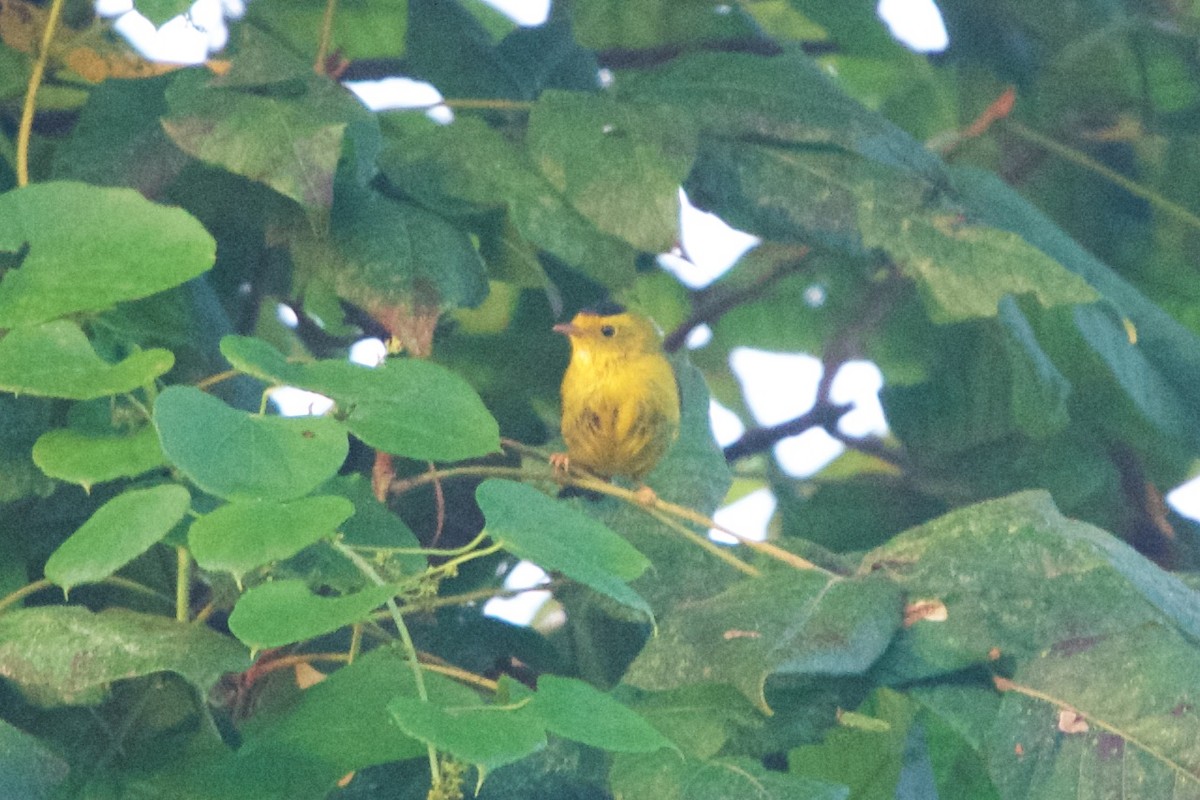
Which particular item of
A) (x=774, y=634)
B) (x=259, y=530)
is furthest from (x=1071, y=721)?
(x=259, y=530)

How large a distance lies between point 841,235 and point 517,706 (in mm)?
878

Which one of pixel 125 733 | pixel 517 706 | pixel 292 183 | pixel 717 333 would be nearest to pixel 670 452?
pixel 717 333

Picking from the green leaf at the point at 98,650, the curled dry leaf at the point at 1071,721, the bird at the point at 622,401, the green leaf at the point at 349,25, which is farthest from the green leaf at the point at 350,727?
the bird at the point at 622,401

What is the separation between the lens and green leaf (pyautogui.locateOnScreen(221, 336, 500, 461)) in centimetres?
113

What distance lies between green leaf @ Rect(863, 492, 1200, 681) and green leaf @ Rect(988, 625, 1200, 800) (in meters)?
0.02

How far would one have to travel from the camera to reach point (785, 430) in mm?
2164

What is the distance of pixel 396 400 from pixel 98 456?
0.23m

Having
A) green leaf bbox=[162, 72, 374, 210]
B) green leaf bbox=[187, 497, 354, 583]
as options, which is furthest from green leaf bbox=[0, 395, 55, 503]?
green leaf bbox=[187, 497, 354, 583]

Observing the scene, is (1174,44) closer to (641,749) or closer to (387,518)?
(387,518)

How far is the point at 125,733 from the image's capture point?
4.22 ft

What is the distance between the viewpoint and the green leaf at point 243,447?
3.31ft

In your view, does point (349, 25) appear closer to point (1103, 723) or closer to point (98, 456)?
point (98, 456)

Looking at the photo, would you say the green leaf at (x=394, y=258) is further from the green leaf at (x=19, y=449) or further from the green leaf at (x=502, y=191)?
the green leaf at (x=19, y=449)

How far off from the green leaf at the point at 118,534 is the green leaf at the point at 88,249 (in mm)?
202
